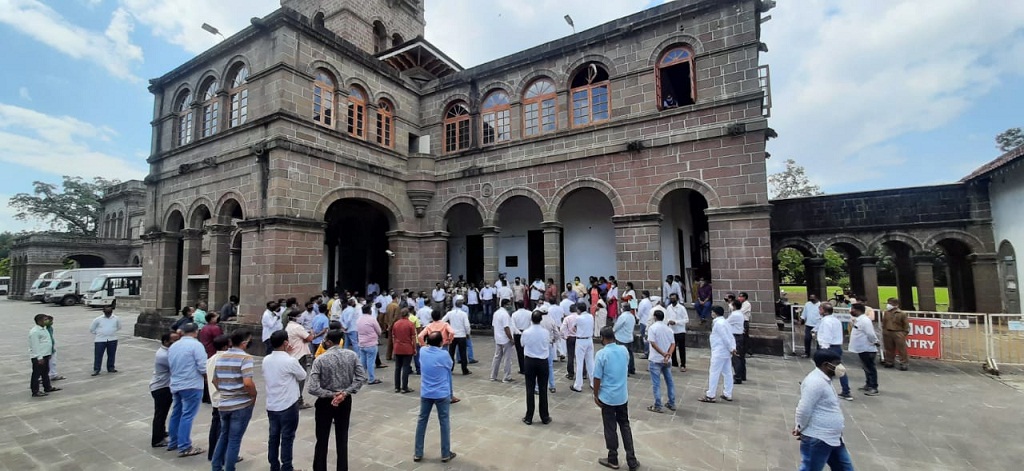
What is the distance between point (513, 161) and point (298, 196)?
646 centimetres

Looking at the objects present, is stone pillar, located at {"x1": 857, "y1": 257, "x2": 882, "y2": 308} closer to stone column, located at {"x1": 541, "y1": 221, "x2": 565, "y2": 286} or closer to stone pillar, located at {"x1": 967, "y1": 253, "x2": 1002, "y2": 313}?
stone pillar, located at {"x1": 967, "y1": 253, "x2": 1002, "y2": 313}

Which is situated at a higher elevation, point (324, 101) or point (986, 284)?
point (324, 101)

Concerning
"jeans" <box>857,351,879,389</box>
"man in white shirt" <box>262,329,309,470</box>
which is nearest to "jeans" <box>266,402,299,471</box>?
"man in white shirt" <box>262,329,309,470</box>

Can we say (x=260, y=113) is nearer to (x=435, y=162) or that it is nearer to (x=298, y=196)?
(x=298, y=196)

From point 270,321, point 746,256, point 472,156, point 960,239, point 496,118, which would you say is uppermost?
point 496,118

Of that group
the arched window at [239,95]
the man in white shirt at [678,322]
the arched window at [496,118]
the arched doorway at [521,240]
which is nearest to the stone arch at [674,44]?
the arched window at [496,118]

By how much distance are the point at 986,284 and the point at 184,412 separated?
21544 millimetres

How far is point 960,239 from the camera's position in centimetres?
1488

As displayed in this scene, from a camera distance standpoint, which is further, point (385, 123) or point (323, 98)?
point (385, 123)

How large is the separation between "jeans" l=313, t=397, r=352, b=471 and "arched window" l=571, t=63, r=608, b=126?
1109 cm

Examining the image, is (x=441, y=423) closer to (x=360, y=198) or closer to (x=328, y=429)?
(x=328, y=429)

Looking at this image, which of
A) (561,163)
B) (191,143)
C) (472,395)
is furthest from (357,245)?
(472,395)

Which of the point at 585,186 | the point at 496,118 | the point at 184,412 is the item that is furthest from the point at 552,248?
the point at 184,412

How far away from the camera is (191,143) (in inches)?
543
